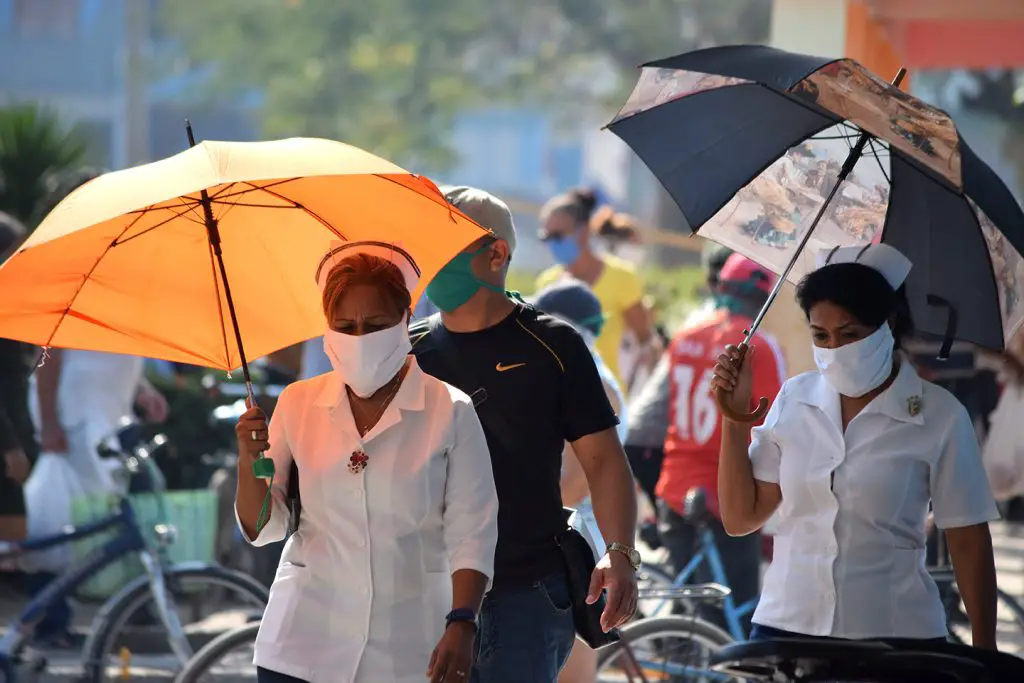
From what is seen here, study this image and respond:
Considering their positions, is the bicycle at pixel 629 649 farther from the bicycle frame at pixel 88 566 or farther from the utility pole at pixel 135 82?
the utility pole at pixel 135 82

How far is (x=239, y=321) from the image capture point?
4613mm

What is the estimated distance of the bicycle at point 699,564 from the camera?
7715 millimetres

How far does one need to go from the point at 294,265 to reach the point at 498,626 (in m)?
1.06

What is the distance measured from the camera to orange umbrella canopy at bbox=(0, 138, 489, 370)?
14.1 ft

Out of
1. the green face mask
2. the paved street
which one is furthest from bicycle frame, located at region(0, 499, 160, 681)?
the green face mask

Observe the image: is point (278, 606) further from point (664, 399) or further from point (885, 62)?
point (885, 62)

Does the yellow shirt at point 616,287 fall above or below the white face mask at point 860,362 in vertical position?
above

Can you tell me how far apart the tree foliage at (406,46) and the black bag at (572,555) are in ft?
123

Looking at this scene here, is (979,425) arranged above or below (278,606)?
above

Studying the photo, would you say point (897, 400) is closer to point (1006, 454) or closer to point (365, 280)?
point (365, 280)

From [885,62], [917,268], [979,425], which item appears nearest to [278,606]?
[917,268]

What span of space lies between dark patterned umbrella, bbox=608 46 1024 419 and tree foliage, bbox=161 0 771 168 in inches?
1452

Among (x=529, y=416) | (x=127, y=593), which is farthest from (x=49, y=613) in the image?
(x=529, y=416)

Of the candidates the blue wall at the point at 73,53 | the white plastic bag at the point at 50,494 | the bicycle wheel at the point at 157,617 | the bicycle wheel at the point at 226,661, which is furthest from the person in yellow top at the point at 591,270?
the blue wall at the point at 73,53
